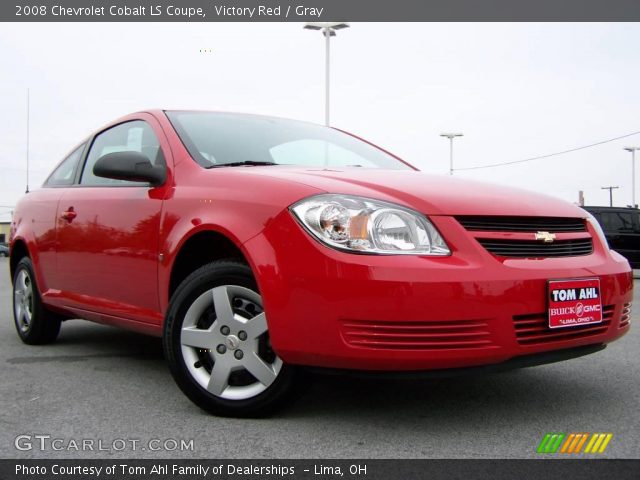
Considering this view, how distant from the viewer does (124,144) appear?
4.35 meters

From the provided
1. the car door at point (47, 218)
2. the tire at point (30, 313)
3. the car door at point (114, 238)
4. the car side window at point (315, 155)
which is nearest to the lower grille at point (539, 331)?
the car side window at point (315, 155)

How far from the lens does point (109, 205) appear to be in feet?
12.9

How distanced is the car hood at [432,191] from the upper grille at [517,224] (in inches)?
0.9

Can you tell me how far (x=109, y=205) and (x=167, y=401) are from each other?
120 cm

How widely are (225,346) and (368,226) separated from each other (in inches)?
32.2

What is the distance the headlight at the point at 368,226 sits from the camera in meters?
2.68

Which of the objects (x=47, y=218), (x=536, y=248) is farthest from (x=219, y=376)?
(x=47, y=218)

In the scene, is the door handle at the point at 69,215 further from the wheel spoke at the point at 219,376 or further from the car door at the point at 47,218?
the wheel spoke at the point at 219,376

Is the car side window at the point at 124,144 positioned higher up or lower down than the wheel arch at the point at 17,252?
higher up

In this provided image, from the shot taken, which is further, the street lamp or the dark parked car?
the street lamp

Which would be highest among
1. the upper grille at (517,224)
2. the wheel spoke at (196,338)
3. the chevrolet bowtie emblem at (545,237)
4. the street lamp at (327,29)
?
the street lamp at (327,29)

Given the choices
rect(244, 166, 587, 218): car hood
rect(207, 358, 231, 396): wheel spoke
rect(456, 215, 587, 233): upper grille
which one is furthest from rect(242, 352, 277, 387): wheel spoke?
rect(456, 215, 587, 233): upper grille

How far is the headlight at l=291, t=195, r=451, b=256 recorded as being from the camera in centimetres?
268

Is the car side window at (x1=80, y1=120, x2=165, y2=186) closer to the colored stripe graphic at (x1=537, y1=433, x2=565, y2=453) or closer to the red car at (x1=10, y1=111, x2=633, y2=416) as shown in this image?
the red car at (x1=10, y1=111, x2=633, y2=416)
